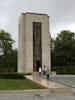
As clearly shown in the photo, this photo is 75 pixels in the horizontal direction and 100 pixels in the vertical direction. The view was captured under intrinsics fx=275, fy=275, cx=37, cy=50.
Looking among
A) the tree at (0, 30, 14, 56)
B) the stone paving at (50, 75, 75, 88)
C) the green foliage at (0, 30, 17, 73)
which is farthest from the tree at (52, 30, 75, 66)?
the stone paving at (50, 75, 75, 88)

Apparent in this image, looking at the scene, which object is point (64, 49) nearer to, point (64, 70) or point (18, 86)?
→ point (64, 70)

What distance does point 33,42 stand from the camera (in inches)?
1881

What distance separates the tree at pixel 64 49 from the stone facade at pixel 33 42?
14.1 m

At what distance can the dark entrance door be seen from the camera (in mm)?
47656

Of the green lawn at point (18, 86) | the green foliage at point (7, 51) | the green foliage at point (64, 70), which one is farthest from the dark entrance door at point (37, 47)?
the green lawn at point (18, 86)

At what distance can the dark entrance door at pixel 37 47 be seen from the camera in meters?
47.7

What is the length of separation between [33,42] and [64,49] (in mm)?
17314

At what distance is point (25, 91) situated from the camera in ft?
60.6

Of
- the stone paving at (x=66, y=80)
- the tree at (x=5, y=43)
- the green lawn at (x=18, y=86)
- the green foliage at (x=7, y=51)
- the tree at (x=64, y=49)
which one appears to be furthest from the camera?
the tree at (x=5, y=43)

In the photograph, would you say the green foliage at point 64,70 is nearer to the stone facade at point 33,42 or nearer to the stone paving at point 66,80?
the stone facade at point 33,42

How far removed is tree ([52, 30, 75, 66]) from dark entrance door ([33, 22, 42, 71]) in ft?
47.3

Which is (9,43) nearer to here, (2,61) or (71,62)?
(2,61)

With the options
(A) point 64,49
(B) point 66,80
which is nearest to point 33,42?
(A) point 64,49

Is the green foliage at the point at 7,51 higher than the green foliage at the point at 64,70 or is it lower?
higher
